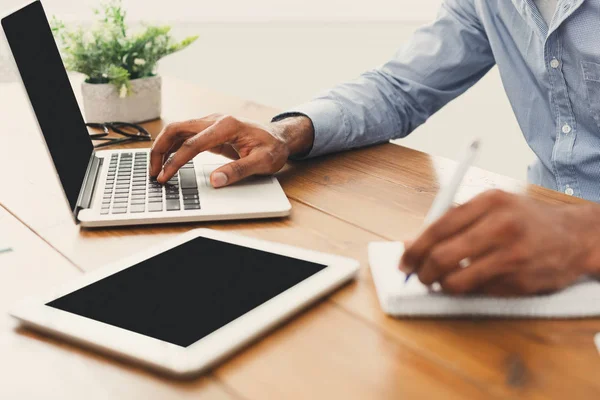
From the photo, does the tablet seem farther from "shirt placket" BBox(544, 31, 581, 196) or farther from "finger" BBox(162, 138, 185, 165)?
"shirt placket" BBox(544, 31, 581, 196)

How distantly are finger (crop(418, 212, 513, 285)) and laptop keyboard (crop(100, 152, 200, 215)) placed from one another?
348mm

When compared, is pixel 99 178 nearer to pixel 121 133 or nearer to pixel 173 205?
pixel 173 205

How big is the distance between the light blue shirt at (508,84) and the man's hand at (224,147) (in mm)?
115

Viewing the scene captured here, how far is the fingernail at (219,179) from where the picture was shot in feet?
2.71

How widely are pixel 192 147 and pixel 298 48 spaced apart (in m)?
1.63

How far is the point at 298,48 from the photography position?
238 cm

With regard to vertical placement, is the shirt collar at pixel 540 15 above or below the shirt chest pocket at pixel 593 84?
above

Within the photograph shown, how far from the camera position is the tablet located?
493 mm

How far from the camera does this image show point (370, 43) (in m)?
2.39

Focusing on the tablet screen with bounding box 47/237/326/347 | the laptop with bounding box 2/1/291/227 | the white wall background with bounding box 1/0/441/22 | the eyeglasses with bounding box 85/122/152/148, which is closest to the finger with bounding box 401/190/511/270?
the tablet screen with bounding box 47/237/326/347

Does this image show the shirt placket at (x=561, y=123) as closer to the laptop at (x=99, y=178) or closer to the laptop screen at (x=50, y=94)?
the laptop at (x=99, y=178)

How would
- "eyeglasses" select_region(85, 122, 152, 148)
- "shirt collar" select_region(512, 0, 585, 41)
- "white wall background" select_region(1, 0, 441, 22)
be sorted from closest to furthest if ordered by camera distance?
"shirt collar" select_region(512, 0, 585, 41), "eyeglasses" select_region(85, 122, 152, 148), "white wall background" select_region(1, 0, 441, 22)

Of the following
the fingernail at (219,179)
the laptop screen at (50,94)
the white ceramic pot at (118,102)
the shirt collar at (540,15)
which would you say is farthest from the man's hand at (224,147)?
the shirt collar at (540,15)

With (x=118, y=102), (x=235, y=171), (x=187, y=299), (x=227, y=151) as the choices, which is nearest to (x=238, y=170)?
(x=235, y=171)
